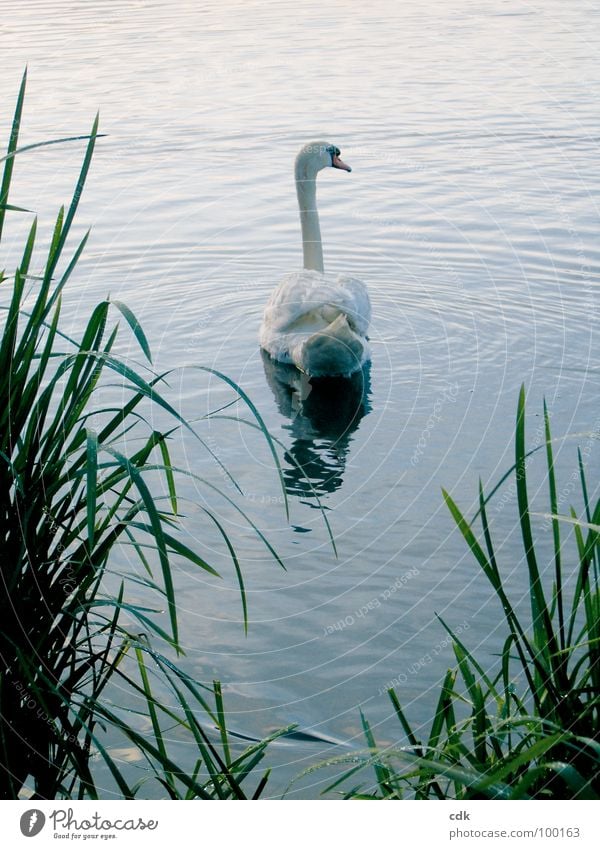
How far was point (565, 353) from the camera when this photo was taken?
705 cm

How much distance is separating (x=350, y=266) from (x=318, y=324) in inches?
61.9

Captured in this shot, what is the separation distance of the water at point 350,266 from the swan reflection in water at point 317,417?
0.02 metres

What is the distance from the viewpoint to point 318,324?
7.49 metres

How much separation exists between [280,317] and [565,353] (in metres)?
1.75

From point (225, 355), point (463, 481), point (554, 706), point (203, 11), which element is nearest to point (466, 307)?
point (225, 355)

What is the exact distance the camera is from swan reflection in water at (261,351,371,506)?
19.3 ft

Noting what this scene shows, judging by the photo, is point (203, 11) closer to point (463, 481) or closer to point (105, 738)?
point (463, 481)
